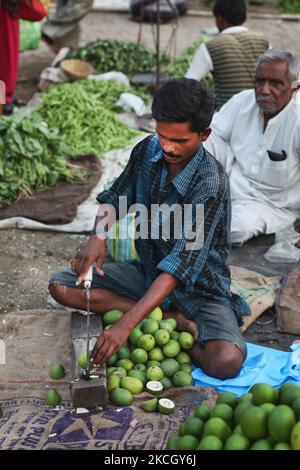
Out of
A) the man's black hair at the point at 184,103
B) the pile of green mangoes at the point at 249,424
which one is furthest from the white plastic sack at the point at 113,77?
the pile of green mangoes at the point at 249,424

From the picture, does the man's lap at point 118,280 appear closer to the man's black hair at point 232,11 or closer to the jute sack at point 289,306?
the jute sack at point 289,306

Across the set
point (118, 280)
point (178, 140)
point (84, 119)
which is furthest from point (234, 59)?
point (178, 140)

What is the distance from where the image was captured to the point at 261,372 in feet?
11.9

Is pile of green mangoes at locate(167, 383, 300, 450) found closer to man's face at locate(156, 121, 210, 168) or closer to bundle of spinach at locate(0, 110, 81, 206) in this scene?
man's face at locate(156, 121, 210, 168)

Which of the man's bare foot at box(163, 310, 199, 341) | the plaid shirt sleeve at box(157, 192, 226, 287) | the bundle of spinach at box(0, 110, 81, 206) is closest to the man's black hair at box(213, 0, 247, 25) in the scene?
the bundle of spinach at box(0, 110, 81, 206)

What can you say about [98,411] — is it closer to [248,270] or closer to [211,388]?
[211,388]

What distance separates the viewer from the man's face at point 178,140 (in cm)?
329

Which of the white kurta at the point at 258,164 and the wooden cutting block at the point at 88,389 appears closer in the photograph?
the wooden cutting block at the point at 88,389

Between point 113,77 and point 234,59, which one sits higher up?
point 234,59

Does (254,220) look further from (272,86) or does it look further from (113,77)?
(113,77)

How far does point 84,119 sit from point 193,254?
12.7 ft

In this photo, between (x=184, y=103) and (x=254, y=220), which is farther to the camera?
(x=254, y=220)

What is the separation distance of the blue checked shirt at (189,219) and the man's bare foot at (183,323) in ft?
0.13

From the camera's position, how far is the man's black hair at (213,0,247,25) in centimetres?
633
